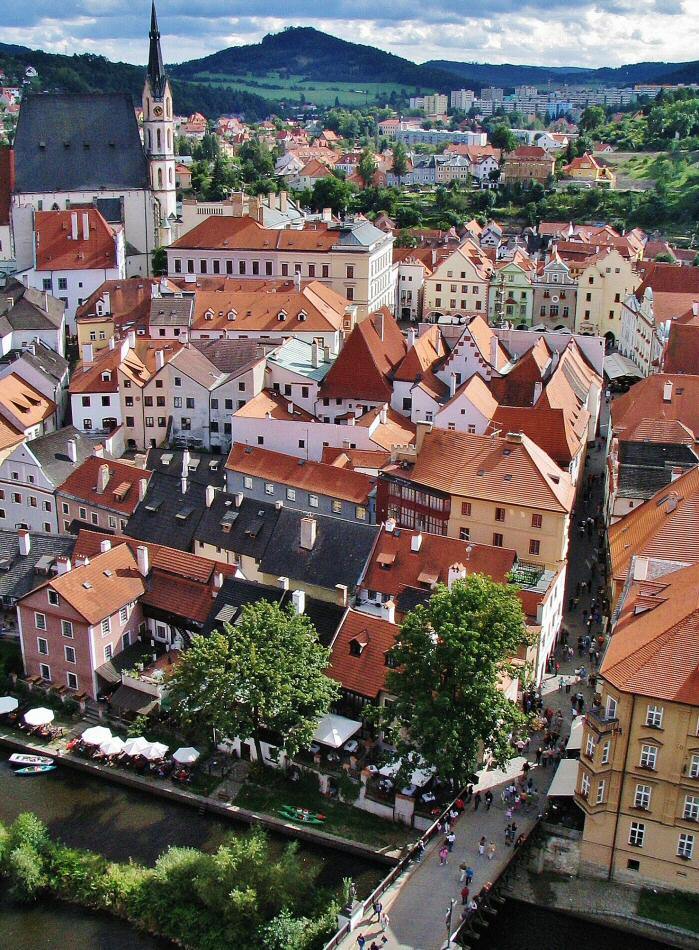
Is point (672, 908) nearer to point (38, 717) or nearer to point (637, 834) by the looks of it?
point (637, 834)

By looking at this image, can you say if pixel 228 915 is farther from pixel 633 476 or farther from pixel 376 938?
pixel 633 476

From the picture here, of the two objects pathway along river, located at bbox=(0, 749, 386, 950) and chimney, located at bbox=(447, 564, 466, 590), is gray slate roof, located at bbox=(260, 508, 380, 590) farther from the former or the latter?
pathway along river, located at bbox=(0, 749, 386, 950)

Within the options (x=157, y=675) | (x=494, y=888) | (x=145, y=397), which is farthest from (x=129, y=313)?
(x=494, y=888)

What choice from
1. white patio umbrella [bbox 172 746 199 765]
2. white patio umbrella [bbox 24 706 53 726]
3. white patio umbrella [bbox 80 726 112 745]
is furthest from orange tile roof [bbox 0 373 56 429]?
white patio umbrella [bbox 172 746 199 765]

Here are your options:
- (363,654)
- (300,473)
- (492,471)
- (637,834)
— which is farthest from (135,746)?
(492,471)

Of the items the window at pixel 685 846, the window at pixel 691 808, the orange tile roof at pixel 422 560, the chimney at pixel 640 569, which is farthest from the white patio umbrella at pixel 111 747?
the window at pixel 691 808
